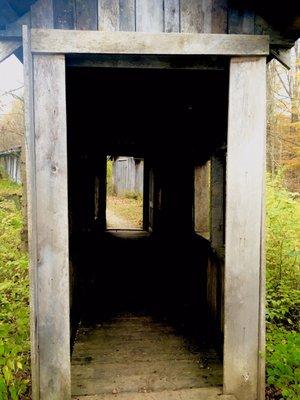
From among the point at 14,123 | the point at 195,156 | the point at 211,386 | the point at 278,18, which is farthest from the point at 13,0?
the point at 14,123

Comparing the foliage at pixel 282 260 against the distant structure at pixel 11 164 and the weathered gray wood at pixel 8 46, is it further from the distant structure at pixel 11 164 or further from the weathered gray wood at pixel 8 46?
the distant structure at pixel 11 164

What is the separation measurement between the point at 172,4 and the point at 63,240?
2288 mm

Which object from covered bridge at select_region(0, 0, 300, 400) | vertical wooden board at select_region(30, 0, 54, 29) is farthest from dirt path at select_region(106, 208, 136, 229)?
vertical wooden board at select_region(30, 0, 54, 29)

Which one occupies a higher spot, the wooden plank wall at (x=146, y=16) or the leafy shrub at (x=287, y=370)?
the wooden plank wall at (x=146, y=16)

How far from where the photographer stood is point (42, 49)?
3.04m

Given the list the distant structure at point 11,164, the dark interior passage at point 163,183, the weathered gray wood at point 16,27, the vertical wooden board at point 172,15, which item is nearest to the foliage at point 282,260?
the dark interior passage at point 163,183

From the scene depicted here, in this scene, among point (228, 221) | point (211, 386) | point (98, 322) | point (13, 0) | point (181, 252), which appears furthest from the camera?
point (181, 252)

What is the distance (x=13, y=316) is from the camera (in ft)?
16.5

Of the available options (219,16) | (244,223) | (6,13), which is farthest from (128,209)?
(6,13)

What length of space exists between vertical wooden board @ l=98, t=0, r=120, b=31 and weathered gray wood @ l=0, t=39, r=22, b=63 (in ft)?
2.39

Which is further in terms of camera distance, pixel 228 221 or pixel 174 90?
pixel 174 90

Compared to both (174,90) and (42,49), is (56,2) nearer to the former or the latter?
(42,49)

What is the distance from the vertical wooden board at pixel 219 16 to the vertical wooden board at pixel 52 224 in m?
1.38

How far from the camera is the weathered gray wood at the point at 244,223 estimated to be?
10.8 feet
